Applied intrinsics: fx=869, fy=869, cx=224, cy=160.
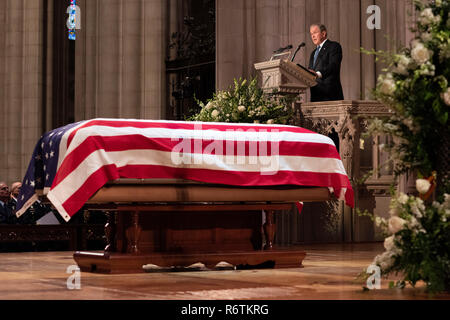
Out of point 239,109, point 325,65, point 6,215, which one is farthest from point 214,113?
point 6,215

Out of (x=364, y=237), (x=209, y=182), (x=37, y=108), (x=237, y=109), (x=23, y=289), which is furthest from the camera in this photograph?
(x=37, y=108)

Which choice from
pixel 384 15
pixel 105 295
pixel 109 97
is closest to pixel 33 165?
pixel 105 295

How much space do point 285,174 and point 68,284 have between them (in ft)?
7.57

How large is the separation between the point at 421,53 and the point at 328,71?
747cm

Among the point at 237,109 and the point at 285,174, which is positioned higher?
the point at 237,109

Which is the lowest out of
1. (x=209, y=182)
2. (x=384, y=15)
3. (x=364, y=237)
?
(x=364, y=237)

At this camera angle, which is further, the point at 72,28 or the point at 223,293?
the point at 72,28

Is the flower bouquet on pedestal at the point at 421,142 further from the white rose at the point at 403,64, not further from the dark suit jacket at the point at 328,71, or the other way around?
the dark suit jacket at the point at 328,71

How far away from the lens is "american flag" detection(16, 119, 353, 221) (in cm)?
687

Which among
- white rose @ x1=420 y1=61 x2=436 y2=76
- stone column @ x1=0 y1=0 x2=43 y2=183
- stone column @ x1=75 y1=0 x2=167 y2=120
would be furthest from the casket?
stone column @ x1=0 y1=0 x2=43 y2=183

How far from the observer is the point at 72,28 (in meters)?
23.5

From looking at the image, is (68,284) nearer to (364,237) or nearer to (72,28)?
(364,237)

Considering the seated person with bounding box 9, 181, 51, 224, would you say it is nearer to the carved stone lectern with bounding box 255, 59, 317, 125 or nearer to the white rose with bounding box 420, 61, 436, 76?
the carved stone lectern with bounding box 255, 59, 317, 125

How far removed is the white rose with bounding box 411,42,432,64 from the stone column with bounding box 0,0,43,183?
54.4 feet
